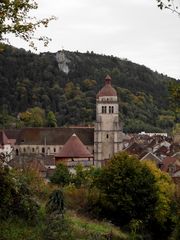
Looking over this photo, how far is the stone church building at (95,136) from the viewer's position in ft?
271

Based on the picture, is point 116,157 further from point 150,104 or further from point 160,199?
point 150,104

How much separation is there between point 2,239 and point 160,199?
14.9 meters

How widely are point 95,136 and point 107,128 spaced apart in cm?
215

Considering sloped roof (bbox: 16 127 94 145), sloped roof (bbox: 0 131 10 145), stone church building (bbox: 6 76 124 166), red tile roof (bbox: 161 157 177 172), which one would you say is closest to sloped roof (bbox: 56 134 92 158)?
stone church building (bbox: 6 76 124 166)

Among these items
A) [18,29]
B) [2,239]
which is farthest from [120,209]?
[18,29]

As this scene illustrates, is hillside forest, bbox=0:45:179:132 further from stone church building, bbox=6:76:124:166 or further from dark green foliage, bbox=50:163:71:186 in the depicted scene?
dark green foliage, bbox=50:163:71:186

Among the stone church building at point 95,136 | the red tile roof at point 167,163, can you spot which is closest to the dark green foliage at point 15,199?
the red tile roof at point 167,163

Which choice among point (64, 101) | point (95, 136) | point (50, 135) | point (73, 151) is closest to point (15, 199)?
point (73, 151)

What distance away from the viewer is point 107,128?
83.7 m

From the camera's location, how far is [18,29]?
496 inches

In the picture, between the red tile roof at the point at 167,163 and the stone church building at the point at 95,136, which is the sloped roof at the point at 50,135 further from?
the red tile roof at the point at 167,163

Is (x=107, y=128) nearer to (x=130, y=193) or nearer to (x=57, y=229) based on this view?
(x=130, y=193)

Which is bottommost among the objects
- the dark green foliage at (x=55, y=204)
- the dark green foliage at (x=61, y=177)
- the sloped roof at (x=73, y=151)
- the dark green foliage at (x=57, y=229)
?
the dark green foliage at (x=61, y=177)

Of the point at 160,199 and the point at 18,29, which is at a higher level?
the point at 18,29
